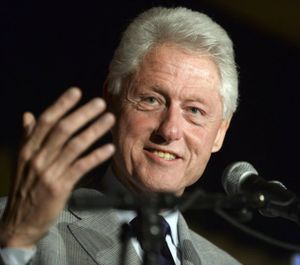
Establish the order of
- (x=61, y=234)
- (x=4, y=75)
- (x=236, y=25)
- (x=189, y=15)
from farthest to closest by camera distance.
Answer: (x=236, y=25) < (x=4, y=75) < (x=189, y=15) < (x=61, y=234)

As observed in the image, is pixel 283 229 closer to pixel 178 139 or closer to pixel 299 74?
pixel 299 74

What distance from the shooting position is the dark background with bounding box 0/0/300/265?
12.5ft

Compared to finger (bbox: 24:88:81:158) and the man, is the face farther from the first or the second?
finger (bbox: 24:88:81:158)

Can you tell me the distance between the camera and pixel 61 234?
93.0 inches

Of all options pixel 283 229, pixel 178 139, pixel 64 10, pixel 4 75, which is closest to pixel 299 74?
pixel 283 229

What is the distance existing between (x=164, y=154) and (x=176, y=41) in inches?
16.7

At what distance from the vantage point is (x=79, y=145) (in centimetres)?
178

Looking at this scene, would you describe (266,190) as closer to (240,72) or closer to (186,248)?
(186,248)

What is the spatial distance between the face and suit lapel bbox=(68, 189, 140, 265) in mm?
147

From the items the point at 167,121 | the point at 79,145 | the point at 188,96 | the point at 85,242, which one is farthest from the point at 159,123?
the point at 79,145

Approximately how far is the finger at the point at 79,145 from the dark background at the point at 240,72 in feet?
6.51

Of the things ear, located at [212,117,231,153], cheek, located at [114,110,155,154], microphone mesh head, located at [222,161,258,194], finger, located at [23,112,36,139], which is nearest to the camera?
finger, located at [23,112,36,139]

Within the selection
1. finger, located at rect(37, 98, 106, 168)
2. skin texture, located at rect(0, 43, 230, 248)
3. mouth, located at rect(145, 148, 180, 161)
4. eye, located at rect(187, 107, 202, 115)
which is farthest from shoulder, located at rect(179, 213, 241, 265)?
finger, located at rect(37, 98, 106, 168)

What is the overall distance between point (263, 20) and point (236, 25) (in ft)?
0.78
